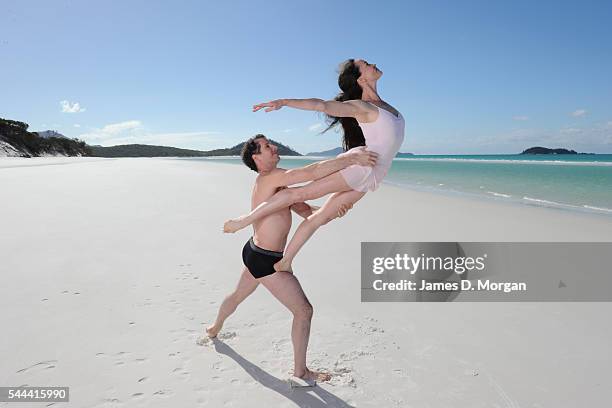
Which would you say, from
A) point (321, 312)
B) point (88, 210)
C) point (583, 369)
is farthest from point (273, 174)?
point (88, 210)

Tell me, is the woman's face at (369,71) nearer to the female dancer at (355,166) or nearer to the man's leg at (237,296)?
the female dancer at (355,166)

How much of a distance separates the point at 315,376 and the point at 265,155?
6.27ft

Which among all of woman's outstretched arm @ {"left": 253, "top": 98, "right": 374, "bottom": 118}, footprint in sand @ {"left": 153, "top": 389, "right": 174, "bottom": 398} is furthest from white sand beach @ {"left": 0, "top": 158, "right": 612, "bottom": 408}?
woman's outstretched arm @ {"left": 253, "top": 98, "right": 374, "bottom": 118}

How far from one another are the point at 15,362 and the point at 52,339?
0.45 metres

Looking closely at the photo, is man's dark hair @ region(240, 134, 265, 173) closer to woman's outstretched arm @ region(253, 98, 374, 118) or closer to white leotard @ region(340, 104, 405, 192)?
woman's outstretched arm @ region(253, 98, 374, 118)

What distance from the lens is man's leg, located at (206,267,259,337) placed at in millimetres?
4109

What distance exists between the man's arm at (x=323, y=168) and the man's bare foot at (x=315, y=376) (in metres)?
1.61

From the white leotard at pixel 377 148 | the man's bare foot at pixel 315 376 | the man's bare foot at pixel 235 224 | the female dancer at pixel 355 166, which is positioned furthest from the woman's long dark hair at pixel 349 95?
the man's bare foot at pixel 315 376

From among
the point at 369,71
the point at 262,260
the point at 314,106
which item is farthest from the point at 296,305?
the point at 369,71

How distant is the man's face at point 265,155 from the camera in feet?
11.1

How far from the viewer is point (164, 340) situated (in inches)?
169

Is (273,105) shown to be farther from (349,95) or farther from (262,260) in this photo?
(262,260)

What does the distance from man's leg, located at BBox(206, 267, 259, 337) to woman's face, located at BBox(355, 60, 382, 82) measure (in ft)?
6.85

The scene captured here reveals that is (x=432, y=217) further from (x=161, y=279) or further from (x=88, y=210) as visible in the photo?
(x=88, y=210)
